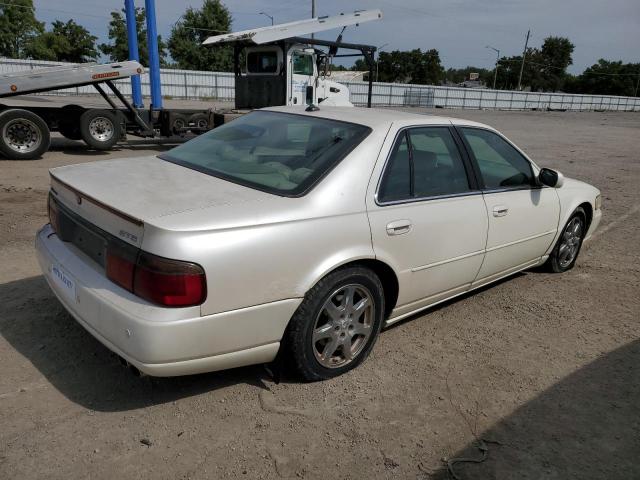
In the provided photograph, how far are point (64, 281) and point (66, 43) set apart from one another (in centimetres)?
6441

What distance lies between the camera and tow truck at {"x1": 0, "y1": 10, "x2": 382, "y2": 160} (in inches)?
378

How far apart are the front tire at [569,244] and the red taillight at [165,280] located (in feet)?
12.1

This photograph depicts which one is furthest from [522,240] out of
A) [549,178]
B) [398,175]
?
[398,175]

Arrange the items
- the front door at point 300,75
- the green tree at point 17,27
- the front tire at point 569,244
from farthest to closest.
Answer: the green tree at point 17,27 → the front door at point 300,75 → the front tire at point 569,244

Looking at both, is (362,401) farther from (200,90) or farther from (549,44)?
(549,44)

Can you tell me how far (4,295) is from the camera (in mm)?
3818

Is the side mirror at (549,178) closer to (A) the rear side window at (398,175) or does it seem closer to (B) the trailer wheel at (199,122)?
(A) the rear side window at (398,175)

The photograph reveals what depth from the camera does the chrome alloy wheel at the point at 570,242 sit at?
4.86m

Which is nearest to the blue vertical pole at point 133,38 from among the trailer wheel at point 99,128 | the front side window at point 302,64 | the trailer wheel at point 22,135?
the trailer wheel at point 99,128

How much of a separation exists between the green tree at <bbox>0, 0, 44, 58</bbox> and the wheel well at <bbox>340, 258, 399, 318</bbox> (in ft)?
209

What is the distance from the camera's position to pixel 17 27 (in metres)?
55.3

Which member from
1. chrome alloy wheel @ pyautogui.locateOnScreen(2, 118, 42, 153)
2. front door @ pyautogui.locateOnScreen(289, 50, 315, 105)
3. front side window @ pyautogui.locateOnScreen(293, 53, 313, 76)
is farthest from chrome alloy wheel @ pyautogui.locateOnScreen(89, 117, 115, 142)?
front side window @ pyautogui.locateOnScreen(293, 53, 313, 76)

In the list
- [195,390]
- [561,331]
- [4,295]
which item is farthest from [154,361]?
[561,331]

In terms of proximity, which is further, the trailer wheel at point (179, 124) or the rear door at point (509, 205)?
the trailer wheel at point (179, 124)
